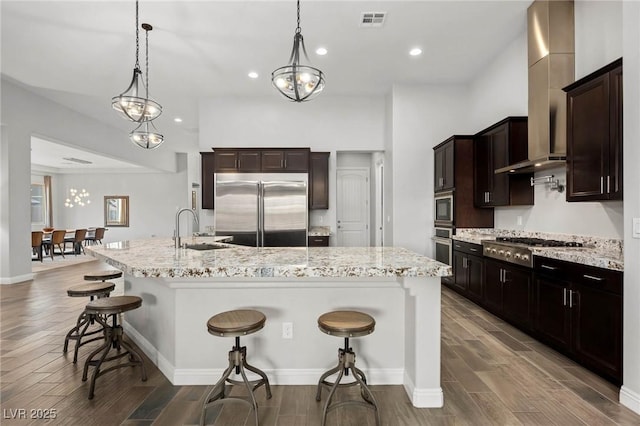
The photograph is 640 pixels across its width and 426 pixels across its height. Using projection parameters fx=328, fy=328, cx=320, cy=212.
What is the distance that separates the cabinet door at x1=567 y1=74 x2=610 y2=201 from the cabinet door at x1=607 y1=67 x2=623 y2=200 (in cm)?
4

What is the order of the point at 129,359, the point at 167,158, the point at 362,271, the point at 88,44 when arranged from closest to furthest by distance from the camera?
the point at 362,271
the point at 129,359
the point at 88,44
the point at 167,158

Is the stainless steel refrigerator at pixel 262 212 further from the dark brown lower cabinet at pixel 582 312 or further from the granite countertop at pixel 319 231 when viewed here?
the dark brown lower cabinet at pixel 582 312

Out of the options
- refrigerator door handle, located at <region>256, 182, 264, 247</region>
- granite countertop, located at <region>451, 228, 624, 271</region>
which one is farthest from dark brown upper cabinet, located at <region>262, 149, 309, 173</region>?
granite countertop, located at <region>451, 228, 624, 271</region>

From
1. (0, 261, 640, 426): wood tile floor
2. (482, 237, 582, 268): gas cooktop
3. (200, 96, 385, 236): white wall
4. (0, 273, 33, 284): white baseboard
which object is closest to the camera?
(0, 261, 640, 426): wood tile floor

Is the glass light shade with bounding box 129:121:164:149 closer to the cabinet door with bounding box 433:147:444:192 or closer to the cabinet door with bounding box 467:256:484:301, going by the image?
the cabinet door with bounding box 433:147:444:192

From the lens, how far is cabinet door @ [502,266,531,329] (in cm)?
316

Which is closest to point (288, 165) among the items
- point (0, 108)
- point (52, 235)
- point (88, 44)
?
point (88, 44)

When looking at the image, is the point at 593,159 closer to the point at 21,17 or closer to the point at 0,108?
the point at 21,17

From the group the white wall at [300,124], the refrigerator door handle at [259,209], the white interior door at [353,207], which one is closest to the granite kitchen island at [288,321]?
the refrigerator door handle at [259,209]

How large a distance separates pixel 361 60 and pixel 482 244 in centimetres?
303

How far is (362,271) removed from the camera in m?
1.88

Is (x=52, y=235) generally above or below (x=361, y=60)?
below

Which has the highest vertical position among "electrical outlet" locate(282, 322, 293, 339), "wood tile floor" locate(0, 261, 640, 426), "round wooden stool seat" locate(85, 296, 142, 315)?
"round wooden stool seat" locate(85, 296, 142, 315)

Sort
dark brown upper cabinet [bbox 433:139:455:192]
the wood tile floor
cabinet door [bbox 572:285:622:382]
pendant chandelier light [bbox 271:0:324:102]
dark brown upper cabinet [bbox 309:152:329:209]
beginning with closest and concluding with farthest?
the wood tile floor → cabinet door [bbox 572:285:622:382] → pendant chandelier light [bbox 271:0:324:102] → dark brown upper cabinet [bbox 433:139:455:192] → dark brown upper cabinet [bbox 309:152:329:209]
